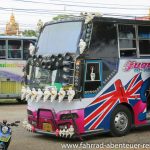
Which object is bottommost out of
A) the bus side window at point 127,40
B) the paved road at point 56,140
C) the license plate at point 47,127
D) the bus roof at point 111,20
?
the paved road at point 56,140

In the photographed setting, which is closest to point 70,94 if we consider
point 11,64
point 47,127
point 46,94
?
point 46,94

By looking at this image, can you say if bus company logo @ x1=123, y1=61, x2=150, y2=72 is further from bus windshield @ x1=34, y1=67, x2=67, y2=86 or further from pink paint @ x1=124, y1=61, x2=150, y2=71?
bus windshield @ x1=34, y1=67, x2=67, y2=86

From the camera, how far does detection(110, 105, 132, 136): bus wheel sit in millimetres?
11844

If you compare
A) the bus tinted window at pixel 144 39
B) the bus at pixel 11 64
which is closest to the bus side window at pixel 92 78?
the bus tinted window at pixel 144 39

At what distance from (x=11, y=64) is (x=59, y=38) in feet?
33.6

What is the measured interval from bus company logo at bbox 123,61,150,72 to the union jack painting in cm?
19

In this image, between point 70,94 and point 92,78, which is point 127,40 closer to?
point 92,78

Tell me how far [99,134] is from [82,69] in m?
2.13

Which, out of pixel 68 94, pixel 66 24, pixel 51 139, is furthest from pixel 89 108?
pixel 66 24

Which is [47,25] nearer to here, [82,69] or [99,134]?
[82,69]

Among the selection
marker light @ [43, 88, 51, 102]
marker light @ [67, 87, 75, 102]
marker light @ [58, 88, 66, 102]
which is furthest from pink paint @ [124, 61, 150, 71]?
marker light @ [43, 88, 51, 102]

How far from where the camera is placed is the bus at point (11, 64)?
2173cm

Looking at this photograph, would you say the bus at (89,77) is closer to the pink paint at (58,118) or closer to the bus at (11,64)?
the pink paint at (58,118)

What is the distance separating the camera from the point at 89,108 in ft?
37.1
